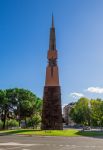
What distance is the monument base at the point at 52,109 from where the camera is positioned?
6544cm

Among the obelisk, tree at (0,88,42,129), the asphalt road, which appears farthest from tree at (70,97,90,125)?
the asphalt road

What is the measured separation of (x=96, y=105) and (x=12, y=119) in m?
27.0

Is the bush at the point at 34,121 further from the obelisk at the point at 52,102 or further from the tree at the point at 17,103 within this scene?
the obelisk at the point at 52,102

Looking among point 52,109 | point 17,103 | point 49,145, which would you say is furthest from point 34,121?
Result: point 49,145

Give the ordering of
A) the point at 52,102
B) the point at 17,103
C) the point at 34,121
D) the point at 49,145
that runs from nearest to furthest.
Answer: the point at 49,145
the point at 52,102
the point at 34,121
the point at 17,103

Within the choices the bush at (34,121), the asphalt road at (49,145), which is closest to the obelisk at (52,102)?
the bush at (34,121)

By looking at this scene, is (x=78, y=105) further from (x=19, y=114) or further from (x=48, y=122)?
(x=48, y=122)

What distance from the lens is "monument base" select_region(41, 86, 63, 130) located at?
65438 mm

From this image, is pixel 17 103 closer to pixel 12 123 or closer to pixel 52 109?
pixel 12 123

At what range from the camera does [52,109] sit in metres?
65.6

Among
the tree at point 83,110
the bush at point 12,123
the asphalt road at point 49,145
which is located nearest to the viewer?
the asphalt road at point 49,145

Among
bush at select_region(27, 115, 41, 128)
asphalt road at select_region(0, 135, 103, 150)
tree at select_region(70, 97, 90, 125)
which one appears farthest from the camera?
tree at select_region(70, 97, 90, 125)

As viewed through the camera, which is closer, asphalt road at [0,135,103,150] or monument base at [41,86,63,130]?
asphalt road at [0,135,103,150]

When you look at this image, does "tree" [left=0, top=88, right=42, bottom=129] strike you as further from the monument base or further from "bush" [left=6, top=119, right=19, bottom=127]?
the monument base
